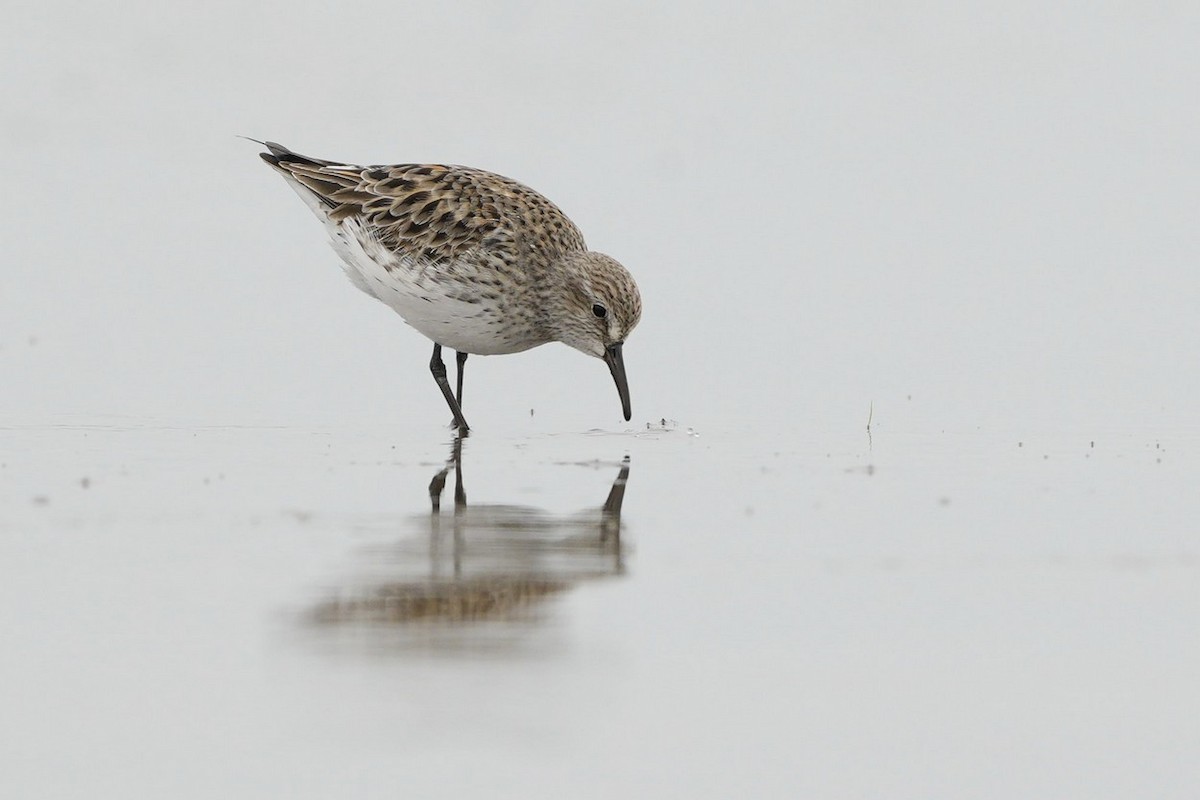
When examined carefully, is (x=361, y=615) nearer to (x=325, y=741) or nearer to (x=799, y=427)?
(x=325, y=741)

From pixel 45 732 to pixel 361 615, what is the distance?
122 cm

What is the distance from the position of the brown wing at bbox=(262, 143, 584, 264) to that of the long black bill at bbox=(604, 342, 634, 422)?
2.29 feet

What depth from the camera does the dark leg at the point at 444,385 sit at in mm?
9859

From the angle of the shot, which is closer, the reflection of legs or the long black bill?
the reflection of legs

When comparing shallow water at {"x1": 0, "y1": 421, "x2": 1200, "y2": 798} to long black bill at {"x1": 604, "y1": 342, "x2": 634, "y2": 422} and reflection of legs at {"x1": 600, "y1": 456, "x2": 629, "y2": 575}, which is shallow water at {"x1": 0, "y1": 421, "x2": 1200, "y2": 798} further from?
long black bill at {"x1": 604, "y1": 342, "x2": 634, "y2": 422}

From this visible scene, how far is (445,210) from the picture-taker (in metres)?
10.2

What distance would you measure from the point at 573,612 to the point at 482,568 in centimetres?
64

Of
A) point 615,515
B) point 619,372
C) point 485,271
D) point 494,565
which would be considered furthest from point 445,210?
point 494,565

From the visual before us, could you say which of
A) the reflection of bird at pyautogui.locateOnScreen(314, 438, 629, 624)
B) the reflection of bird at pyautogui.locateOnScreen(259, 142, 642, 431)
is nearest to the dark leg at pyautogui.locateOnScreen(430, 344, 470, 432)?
the reflection of bird at pyautogui.locateOnScreen(259, 142, 642, 431)

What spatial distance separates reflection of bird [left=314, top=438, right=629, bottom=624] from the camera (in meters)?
5.14

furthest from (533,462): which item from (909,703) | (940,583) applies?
(909,703)

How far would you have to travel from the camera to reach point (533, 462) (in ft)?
→ 27.2

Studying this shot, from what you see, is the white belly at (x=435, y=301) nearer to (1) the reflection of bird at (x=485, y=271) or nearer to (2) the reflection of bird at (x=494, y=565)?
(1) the reflection of bird at (x=485, y=271)

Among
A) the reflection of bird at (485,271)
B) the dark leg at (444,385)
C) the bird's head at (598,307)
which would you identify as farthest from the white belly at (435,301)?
the bird's head at (598,307)
